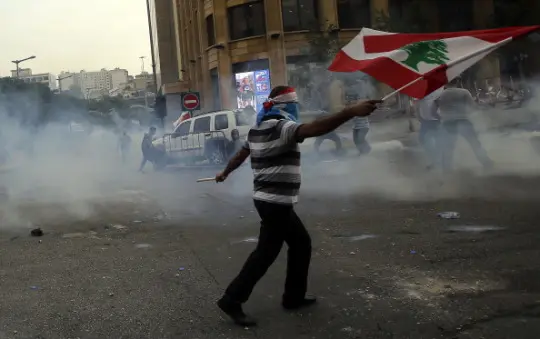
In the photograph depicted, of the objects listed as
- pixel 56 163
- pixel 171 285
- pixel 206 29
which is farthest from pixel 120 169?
pixel 206 29

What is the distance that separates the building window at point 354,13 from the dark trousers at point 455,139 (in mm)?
23382

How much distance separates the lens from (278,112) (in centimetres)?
407

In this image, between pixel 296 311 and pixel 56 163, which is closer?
pixel 296 311

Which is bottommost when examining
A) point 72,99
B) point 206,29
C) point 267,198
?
point 267,198

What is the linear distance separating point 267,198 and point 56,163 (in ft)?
54.3

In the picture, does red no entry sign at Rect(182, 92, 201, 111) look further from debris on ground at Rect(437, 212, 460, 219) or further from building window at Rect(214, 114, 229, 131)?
debris on ground at Rect(437, 212, 460, 219)

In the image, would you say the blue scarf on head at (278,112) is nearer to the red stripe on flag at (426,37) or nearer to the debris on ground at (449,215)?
the red stripe on flag at (426,37)

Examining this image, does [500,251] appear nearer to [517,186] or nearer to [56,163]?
[517,186]

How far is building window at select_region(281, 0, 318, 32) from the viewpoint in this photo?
3253 cm

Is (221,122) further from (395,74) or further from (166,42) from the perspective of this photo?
(166,42)

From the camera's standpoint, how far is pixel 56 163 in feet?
62.7

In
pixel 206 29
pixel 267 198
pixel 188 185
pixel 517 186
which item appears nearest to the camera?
pixel 267 198

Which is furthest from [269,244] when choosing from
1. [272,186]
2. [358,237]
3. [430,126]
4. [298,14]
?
[298,14]

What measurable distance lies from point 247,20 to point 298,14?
10.3 ft
